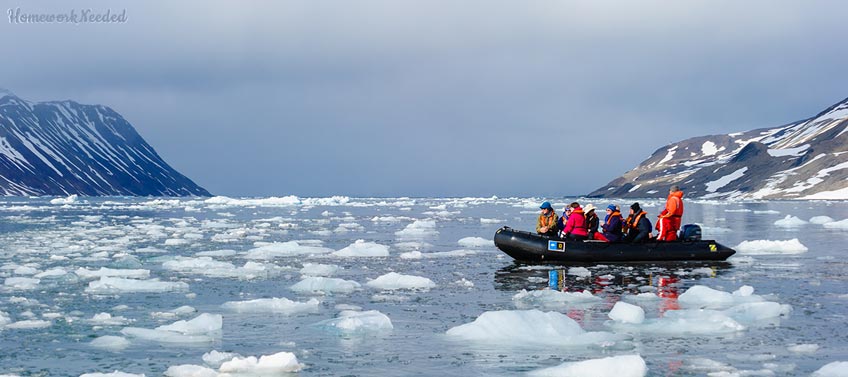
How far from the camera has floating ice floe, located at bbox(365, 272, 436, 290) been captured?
18.1 meters

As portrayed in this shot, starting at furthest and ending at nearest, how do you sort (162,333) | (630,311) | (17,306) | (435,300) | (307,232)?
(307,232) < (435,300) < (17,306) < (630,311) < (162,333)

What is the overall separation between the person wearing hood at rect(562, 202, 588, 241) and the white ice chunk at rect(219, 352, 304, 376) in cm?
1540

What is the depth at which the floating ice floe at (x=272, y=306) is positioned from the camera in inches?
574

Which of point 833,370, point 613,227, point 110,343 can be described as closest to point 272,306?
point 110,343

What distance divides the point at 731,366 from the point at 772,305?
4.37 metres

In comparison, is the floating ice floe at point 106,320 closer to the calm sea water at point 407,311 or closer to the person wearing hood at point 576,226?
the calm sea water at point 407,311

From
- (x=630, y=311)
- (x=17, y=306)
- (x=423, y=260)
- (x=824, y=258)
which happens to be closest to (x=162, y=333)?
(x=17, y=306)

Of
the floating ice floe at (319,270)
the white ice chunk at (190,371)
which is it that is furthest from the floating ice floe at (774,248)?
the white ice chunk at (190,371)

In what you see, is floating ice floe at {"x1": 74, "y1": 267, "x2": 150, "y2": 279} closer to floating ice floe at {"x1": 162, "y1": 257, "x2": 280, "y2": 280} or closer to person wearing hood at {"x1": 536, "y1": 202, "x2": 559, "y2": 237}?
floating ice floe at {"x1": 162, "y1": 257, "x2": 280, "y2": 280}

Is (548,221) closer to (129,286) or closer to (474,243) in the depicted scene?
(474,243)

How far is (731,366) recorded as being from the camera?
33.3 ft

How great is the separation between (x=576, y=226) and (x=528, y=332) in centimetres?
1273

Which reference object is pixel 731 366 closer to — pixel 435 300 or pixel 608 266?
pixel 435 300

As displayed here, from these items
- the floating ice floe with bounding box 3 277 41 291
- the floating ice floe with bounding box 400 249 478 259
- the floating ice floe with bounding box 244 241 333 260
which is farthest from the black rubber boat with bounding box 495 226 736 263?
the floating ice floe with bounding box 3 277 41 291
